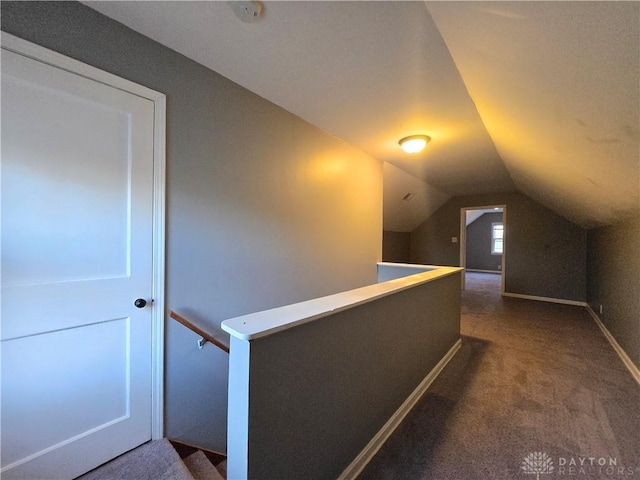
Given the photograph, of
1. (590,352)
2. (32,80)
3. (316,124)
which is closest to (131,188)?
(32,80)

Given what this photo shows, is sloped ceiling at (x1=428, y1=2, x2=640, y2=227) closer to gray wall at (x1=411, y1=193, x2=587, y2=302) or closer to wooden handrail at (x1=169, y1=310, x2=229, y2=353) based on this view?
wooden handrail at (x1=169, y1=310, x2=229, y2=353)

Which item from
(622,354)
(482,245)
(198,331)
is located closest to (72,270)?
(198,331)

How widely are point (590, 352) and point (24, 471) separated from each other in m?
4.52

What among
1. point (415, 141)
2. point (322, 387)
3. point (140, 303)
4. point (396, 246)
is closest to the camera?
point (322, 387)

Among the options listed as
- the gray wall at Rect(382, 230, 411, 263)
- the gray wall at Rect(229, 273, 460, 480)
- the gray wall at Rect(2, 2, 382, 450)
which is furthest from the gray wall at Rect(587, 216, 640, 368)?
the gray wall at Rect(382, 230, 411, 263)

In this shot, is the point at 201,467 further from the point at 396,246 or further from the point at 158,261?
the point at 396,246

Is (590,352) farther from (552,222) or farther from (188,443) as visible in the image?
(188,443)

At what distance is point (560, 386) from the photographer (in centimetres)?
214

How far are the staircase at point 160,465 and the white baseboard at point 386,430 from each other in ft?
2.57

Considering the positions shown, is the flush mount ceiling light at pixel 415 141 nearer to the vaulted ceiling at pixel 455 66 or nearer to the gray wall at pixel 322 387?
the vaulted ceiling at pixel 455 66

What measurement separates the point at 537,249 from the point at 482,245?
4316mm

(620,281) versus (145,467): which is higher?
(620,281)

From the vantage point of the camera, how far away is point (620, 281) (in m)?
2.86

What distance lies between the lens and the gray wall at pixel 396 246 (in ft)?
20.4
